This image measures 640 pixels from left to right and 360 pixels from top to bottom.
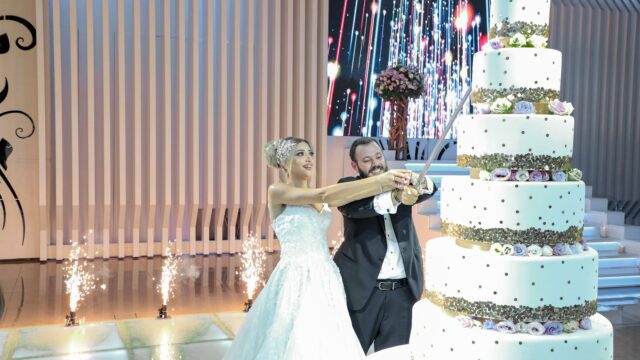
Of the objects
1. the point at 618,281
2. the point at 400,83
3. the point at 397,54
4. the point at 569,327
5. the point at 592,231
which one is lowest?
the point at 618,281

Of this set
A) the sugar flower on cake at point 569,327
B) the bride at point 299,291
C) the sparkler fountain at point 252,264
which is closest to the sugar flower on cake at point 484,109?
the sugar flower on cake at point 569,327

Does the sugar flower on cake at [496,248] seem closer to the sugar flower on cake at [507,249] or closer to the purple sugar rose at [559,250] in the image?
the sugar flower on cake at [507,249]

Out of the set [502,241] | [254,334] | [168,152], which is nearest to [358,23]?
[168,152]

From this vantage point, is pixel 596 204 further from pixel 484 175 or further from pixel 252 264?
pixel 484 175

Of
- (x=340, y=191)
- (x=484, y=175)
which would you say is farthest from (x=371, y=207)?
(x=484, y=175)

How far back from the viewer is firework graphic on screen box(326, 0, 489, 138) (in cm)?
1062

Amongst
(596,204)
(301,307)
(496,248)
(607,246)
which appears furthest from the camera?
(596,204)

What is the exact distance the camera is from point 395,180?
298cm

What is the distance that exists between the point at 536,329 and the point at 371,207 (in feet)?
3.64

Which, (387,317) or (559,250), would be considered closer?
(559,250)

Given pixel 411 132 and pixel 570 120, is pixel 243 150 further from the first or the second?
pixel 570 120

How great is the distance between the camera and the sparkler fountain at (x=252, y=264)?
7.07m

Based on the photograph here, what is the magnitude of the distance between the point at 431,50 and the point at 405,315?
8.15m

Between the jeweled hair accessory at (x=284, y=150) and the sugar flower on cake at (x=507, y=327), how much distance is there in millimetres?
1598
